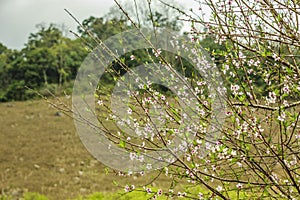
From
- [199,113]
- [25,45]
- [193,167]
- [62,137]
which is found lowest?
[193,167]

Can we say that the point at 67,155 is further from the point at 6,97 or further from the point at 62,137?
the point at 6,97

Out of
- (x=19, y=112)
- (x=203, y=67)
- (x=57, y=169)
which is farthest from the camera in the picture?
(x=19, y=112)

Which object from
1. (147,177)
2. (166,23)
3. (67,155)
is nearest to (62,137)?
(67,155)

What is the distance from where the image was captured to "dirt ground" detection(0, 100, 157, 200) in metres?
8.16

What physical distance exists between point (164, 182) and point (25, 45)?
17.0 metres

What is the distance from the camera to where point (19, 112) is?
15727mm

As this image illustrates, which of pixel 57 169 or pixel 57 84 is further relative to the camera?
pixel 57 84

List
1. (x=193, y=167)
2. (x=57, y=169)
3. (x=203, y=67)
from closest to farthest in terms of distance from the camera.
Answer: (x=193, y=167) < (x=203, y=67) < (x=57, y=169)

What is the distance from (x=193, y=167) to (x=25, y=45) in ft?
74.1

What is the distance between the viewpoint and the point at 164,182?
8.43 metres

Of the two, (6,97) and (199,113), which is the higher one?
(6,97)

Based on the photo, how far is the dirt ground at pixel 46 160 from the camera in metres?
8.16

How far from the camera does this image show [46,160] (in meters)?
10.2

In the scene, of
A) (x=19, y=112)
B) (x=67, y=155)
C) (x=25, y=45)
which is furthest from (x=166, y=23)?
(x=25, y=45)
